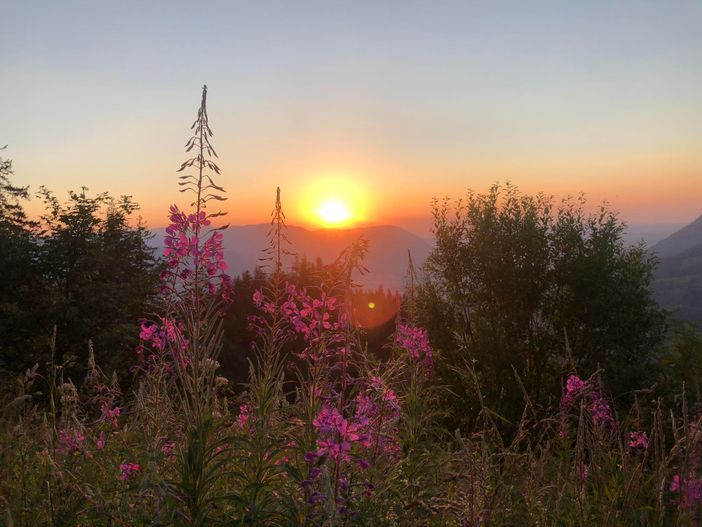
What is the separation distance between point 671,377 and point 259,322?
26424 millimetres

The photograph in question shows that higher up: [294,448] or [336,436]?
[336,436]

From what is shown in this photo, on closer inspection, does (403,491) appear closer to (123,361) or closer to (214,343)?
(214,343)

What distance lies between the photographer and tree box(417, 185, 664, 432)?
980 inches

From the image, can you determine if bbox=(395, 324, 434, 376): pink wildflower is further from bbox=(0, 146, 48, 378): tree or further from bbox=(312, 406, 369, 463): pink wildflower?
bbox=(0, 146, 48, 378): tree

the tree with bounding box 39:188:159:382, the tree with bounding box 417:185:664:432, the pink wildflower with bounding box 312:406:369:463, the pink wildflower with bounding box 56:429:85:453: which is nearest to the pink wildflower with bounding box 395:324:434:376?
the pink wildflower with bounding box 312:406:369:463

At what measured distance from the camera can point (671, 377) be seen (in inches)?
991

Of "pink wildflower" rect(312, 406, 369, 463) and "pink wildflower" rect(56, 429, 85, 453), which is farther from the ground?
"pink wildflower" rect(312, 406, 369, 463)

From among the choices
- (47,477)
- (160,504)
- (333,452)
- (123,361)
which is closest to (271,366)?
(160,504)

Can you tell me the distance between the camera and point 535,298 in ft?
86.6

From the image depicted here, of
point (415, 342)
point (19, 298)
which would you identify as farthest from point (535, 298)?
point (19, 298)

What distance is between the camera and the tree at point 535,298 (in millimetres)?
24891

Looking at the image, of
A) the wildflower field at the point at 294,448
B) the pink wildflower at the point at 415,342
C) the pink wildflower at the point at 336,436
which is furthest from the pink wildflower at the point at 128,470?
the pink wildflower at the point at 415,342

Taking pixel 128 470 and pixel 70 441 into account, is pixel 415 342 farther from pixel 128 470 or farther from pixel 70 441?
pixel 70 441

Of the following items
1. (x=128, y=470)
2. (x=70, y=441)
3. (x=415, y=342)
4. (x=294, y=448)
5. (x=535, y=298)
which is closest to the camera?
(x=294, y=448)
